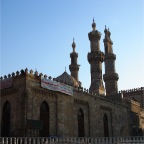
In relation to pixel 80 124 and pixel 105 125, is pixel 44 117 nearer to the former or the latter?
pixel 80 124

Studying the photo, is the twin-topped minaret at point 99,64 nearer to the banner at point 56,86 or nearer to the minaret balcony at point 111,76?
the minaret balcony at point 111,76

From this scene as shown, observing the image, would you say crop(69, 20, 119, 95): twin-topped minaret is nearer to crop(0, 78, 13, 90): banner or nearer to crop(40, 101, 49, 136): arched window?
crop(40, 101, 49, 136): arched window

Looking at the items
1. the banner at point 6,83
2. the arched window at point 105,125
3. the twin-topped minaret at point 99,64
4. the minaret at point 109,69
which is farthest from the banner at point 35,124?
the minaret at point 109,69

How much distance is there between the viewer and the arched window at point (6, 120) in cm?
1938

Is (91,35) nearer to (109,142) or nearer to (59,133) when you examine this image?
(59,133)

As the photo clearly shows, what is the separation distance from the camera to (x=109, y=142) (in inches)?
596

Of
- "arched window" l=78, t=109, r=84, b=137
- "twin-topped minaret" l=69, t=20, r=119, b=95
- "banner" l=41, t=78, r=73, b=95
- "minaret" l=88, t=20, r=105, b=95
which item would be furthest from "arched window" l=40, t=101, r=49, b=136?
"minaret" l=88, t=20, r=105, b=95

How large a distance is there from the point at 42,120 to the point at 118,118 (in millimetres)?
12333

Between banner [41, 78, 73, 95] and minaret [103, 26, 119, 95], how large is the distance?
14.7 meters

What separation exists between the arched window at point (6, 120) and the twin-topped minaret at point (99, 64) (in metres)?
14.3

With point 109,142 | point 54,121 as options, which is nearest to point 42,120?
point 54,121

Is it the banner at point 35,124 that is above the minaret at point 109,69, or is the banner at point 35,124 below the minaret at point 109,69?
below

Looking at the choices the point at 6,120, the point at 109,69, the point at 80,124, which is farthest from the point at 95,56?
the point at 6,120

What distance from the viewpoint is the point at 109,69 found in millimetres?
37906
